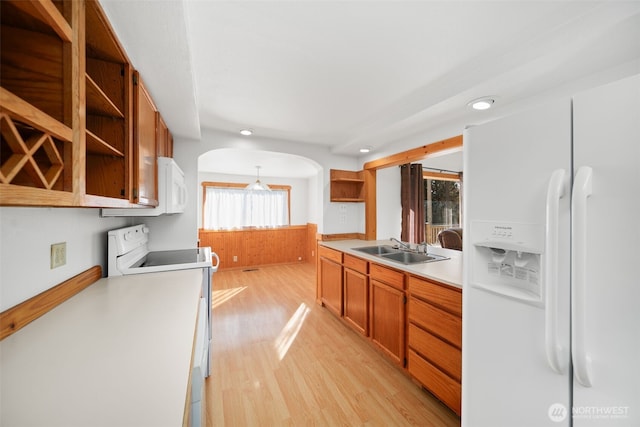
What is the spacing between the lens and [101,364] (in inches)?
30.3

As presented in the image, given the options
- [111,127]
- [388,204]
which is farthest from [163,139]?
[388,204]

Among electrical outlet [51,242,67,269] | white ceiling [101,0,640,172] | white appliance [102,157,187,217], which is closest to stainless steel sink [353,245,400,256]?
white ceiling [101,0,640,172]

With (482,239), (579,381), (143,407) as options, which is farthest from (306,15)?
(579,381)

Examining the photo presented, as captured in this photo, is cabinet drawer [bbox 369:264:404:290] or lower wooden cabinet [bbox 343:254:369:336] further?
lower wooden cabinet [bbox 343:254:369:336]

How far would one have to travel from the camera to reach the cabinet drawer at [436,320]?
157 centimetres

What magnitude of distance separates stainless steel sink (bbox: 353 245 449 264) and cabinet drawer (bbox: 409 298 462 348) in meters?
0.56

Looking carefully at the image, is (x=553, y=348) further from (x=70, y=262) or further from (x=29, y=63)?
(x=70, y=262)

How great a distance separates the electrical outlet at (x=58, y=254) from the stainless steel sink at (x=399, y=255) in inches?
91.3

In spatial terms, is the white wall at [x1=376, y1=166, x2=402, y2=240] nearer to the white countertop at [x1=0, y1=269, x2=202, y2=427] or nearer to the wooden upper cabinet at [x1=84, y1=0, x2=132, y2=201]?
the white countertop at [x1=0, y1=269, x2=202, y2=427]

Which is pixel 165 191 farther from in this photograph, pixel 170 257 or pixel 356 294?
pixel 356 294

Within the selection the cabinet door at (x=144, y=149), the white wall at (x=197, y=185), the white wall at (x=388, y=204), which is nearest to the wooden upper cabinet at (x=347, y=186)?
the white wall at (x=197, y=185)

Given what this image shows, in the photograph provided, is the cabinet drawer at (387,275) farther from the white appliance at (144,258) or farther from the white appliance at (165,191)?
the white appliance at (165,191)

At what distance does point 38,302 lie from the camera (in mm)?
1077

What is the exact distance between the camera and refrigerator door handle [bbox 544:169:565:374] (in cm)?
87
